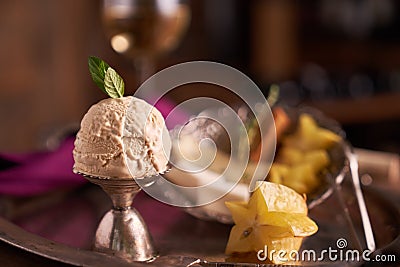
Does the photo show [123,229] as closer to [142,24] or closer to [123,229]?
[123,229]

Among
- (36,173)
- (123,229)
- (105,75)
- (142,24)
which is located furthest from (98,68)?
(142,24)

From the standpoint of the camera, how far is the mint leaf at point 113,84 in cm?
51

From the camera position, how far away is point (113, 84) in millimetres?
520

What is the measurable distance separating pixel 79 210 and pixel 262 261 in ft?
0.82

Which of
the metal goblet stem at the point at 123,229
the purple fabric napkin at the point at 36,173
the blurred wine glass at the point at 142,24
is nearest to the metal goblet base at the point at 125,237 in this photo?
the metal goblet stem at the point at 123,229

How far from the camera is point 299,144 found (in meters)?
0.76

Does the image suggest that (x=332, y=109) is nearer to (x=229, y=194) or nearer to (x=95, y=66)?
(x=229, y=194)

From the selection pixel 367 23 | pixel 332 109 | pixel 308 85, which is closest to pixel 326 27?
pixel 367 23

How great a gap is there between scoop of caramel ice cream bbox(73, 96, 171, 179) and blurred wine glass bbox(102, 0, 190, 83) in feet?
1.86

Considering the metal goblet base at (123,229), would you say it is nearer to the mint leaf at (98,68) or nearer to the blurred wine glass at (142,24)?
the mint leaf at (98,68)

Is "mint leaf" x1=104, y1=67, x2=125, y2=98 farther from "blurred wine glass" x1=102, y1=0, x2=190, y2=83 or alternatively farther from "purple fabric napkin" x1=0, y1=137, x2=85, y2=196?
"blurred wine glass" x1=102, y1=0, x2=190, y2=83

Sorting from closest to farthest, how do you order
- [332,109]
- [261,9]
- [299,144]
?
[299,144], [332,109], [261,9]

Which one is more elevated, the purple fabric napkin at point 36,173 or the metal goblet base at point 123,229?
the metal goblet base at point 123,229

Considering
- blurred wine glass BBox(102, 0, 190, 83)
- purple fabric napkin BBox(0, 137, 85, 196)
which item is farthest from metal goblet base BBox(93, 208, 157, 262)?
blurred wine glass BBox(102, 0, 190, 83)
